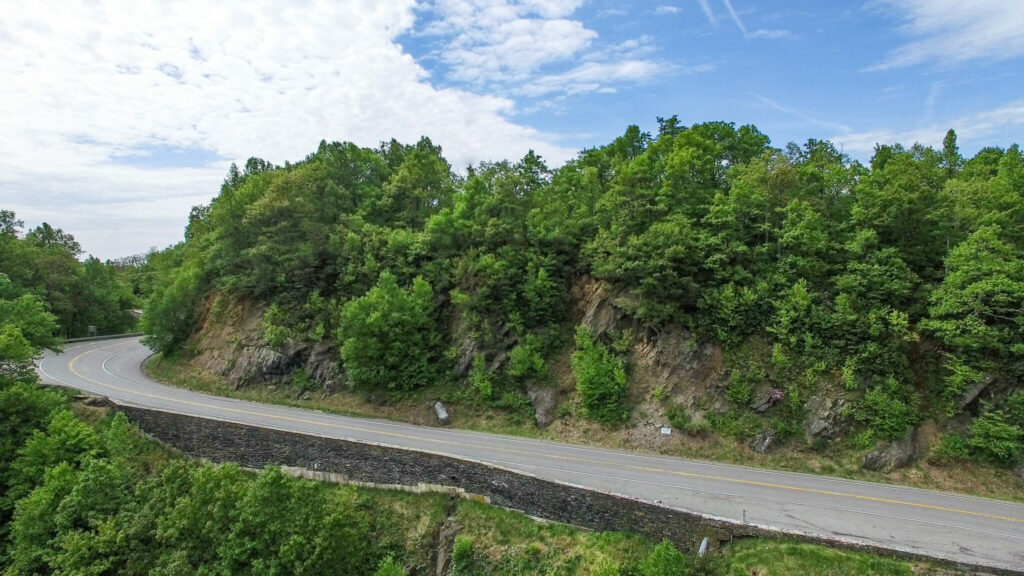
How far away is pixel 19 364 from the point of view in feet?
66.9

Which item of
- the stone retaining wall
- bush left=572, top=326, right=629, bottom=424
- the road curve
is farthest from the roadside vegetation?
bush left=572, top=326, right=629, bottom=424

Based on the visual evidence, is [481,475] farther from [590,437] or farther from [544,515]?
[590,437]

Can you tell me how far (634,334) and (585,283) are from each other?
386 cm

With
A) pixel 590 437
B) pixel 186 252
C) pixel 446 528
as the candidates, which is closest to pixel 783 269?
pixel 590 437

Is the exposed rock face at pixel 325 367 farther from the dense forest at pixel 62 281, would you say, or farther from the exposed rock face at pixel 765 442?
the dense forest at pixel 62 281

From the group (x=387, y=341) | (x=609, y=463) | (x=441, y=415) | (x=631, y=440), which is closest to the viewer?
(x=609, y=463)

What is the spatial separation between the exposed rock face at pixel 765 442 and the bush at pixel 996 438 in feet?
18.9

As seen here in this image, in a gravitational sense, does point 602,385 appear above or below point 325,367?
below

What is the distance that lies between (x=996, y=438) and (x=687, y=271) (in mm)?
10985

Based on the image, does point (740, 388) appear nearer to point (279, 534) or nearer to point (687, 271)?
point (687, 271)

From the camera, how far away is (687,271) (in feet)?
65.7

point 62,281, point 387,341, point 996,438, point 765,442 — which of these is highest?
point 62,281

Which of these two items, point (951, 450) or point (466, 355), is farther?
point (466, 355)

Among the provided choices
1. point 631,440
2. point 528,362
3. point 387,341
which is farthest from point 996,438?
point 387,341
